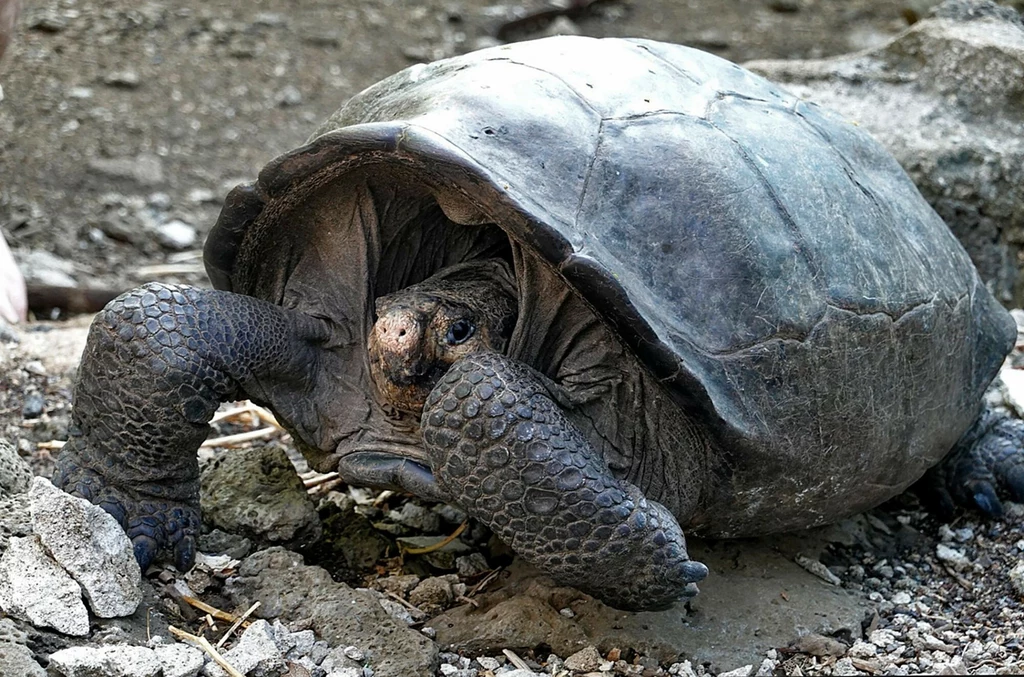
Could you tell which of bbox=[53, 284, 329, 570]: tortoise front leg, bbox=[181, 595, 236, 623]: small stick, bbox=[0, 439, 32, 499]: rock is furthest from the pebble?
bbox=[181, 595, 236, 623]: small stick

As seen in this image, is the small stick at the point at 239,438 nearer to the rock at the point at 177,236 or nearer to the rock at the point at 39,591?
the rock at the point at 39,591

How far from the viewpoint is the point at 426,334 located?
2.95m

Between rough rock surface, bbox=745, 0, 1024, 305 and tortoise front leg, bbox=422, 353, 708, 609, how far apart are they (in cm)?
303

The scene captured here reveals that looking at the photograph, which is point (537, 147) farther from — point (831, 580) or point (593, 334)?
point (831, 580)

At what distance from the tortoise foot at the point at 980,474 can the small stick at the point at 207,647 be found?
7.46ft

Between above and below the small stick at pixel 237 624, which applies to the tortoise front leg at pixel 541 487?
above

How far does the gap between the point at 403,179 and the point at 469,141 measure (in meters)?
0.30

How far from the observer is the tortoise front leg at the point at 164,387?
2.91 m

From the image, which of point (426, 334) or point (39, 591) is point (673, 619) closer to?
point (426, 334)

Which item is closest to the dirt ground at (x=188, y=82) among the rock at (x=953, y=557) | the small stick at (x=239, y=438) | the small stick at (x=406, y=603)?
the small stick at (x=239, y=438)

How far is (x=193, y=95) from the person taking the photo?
7.62 m

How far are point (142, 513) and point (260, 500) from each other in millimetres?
351

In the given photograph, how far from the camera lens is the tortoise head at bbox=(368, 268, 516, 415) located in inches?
116

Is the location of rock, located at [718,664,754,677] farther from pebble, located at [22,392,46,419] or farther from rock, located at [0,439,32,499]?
pebble, located at [22,392,46,419]
